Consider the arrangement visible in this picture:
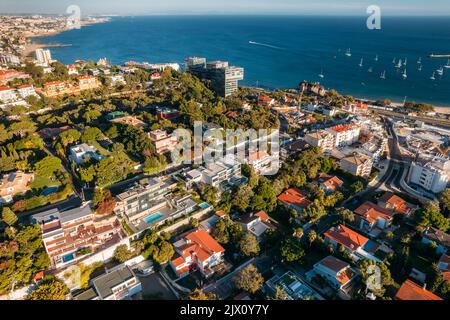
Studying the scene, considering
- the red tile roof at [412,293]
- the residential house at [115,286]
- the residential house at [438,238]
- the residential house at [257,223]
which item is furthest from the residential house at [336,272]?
the residential house at [115,286]

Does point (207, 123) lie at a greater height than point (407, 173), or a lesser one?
greater

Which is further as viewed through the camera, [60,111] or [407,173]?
[60,111]

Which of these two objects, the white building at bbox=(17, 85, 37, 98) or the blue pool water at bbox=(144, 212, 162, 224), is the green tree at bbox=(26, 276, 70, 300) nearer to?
the blue pool water at bbox=(144, 212, 162, 224)

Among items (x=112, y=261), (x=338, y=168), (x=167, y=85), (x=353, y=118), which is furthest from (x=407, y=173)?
(x=167, y=85)

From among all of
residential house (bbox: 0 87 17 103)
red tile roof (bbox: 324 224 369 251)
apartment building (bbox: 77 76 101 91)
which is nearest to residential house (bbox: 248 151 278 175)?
red tile roof (bbox: 324 224 369 251)

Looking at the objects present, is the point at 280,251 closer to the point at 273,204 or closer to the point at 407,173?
the point at 273,204
